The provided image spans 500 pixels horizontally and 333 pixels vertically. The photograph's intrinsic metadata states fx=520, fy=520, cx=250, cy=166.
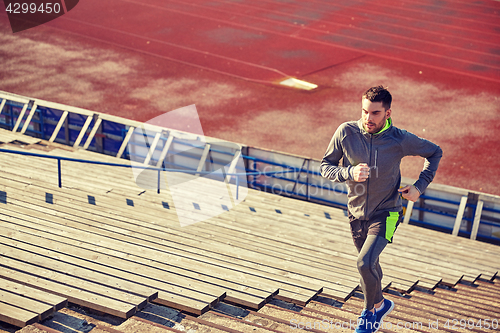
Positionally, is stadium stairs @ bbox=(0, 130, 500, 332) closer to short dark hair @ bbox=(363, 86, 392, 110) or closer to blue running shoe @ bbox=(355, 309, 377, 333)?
blue running shoe @ bbox=(355, 309, 377, 333)

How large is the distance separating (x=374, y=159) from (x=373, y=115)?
44 centimetres

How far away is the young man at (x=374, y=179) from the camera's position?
4875 mm

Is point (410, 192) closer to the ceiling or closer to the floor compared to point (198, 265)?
closer to the ceiling

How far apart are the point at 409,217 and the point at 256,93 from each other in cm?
987

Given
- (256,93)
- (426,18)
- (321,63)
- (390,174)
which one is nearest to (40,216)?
(390,174)

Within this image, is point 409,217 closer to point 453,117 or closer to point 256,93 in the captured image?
point 453,117

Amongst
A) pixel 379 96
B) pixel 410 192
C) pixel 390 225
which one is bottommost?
pixel 390 225

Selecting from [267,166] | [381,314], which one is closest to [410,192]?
[381,314]

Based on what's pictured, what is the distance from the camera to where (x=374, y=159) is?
4961 millimetres

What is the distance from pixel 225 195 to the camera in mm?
11656

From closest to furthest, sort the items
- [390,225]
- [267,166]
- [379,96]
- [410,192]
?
[379,96]
[410,192]
[390,225]
[267,166]

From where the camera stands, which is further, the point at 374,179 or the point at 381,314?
the point at 381,314

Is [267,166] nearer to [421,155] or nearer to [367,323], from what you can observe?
[421,155]

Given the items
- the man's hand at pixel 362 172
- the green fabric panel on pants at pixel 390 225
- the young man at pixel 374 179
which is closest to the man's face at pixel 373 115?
the young man at pixel 374 179
